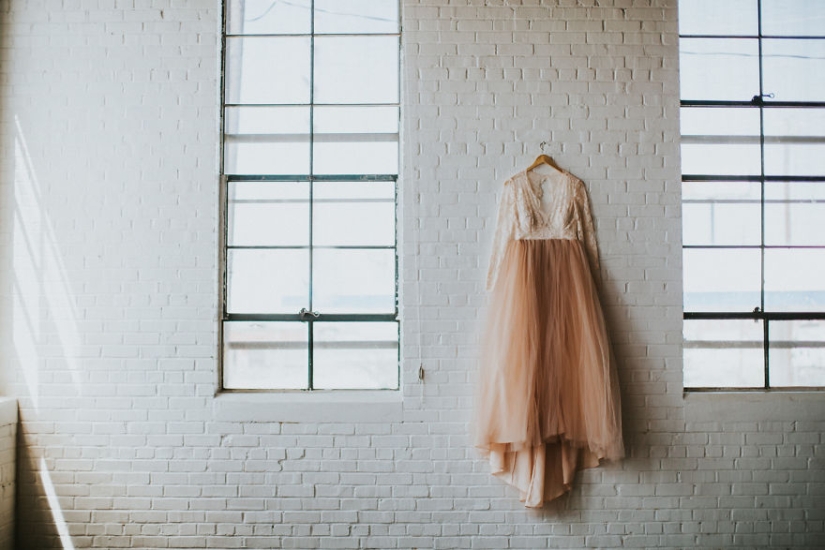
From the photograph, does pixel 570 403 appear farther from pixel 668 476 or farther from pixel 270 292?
pixel 270 292

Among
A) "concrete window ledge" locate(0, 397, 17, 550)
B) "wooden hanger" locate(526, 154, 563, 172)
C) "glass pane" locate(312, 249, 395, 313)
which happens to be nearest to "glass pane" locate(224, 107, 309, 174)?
"glass pane" locate(312, 249, 395, 313)

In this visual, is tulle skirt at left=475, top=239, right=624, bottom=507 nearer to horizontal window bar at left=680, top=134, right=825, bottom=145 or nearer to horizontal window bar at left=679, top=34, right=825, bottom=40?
horizontal window bar at left=680, top=134, right=825, bottom=145

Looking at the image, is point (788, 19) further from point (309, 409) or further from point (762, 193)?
point (309, 409)

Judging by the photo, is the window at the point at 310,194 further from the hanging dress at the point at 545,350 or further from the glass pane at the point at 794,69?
the glass pane at the point at 794,69

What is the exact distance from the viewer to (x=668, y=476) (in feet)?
8.73

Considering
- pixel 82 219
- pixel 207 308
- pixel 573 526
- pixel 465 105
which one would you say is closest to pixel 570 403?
pixel 573 526

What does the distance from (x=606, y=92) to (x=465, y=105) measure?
28.4 inches

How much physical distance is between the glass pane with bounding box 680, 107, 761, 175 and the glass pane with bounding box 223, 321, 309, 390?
2249mm

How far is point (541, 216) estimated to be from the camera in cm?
269

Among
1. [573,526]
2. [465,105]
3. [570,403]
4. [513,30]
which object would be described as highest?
[513,30]

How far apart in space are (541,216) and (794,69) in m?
1.62

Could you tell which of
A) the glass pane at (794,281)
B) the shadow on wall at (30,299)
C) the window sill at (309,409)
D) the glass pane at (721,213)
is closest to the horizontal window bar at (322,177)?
the shadow on wall at (30,299)

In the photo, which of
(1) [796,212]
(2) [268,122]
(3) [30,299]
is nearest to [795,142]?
(1) [796,212]

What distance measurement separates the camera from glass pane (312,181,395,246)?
2814 millimetres
